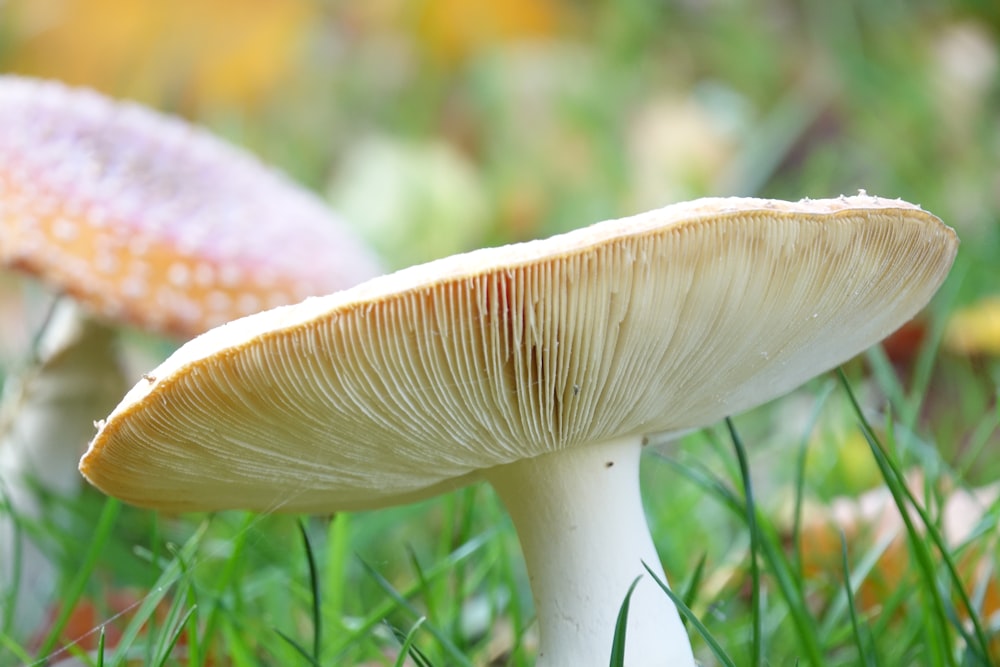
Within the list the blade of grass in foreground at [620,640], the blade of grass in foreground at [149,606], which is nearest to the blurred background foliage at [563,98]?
the blade of grass in foreground at [620,640]

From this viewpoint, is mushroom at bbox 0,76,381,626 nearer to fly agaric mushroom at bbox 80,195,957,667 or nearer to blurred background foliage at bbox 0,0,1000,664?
fly agaric mushroom at bbox 80,195,957,667

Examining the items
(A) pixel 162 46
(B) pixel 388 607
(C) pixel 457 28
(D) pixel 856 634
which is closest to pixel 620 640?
(D) pixel 856 634

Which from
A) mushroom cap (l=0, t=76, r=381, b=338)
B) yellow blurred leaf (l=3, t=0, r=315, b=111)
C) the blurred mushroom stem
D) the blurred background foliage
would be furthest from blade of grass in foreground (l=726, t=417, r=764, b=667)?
yellow blurred leaf (l=3, t=0, r=315, b=111)

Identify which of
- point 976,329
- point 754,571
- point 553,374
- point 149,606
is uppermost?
point 976,329

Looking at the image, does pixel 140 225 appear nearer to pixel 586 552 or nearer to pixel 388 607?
pixel 388 607

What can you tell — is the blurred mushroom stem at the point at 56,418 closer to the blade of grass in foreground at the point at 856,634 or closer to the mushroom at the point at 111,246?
the mushroom at the point at 111,246

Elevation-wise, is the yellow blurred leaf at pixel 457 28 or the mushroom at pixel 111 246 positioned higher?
the yellow blurred leaf at pixel 457 28
